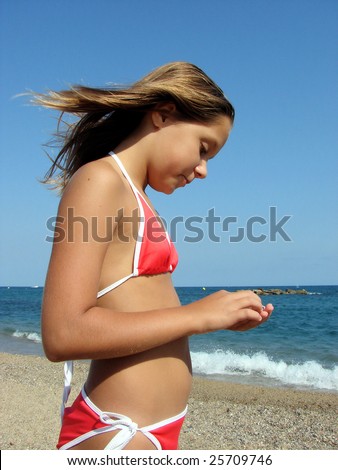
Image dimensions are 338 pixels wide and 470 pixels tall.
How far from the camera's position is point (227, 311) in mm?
1567

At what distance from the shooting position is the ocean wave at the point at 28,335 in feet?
74.0

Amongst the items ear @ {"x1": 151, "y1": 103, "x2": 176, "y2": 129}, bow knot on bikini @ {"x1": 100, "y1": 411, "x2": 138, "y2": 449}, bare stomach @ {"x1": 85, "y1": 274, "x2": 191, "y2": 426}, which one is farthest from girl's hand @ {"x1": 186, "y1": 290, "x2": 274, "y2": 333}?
ear @ {"x1": 151, "y1": 103, "x2": 176, "y2": 129}

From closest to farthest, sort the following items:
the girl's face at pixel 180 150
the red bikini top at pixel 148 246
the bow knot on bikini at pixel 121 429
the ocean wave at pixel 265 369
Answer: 1. the bow knot on bikini at pixel 121 429
2. the red bikini top at pixel 148 246
3. the girl's face at pixel 180 150
4. the ocean wave at pixel 265 369

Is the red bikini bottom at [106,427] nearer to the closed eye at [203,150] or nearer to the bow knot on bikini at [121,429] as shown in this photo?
the bow knot on bikini at [121,429]

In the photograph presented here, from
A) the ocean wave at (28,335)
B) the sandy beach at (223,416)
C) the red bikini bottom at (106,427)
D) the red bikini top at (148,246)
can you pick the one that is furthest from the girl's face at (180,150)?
the ocean wave at (28,335)

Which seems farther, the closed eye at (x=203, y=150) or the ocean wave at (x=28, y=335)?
the ocean wave at (x=28, y=335)

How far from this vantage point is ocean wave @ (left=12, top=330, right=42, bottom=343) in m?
22.6

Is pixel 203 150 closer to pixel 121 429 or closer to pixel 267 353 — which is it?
pixel 121 429

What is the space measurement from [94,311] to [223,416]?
7.56 m

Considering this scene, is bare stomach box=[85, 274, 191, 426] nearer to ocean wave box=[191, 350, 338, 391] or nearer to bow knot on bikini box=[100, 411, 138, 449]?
bow knot on bikini box=[100, 411, 138, 449]

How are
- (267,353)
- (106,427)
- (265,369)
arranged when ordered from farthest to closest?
1. (267,353)
2. (265,369)
3. (106,427)

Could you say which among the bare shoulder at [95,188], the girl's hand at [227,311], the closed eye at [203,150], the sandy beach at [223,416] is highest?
the closed eye at [203,150]

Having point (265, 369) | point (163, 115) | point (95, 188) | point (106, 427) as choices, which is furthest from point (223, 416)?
point (95, 188)

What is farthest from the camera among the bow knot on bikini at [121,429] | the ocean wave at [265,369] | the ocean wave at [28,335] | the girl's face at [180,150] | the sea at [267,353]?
the ocean wave at [28,335]
